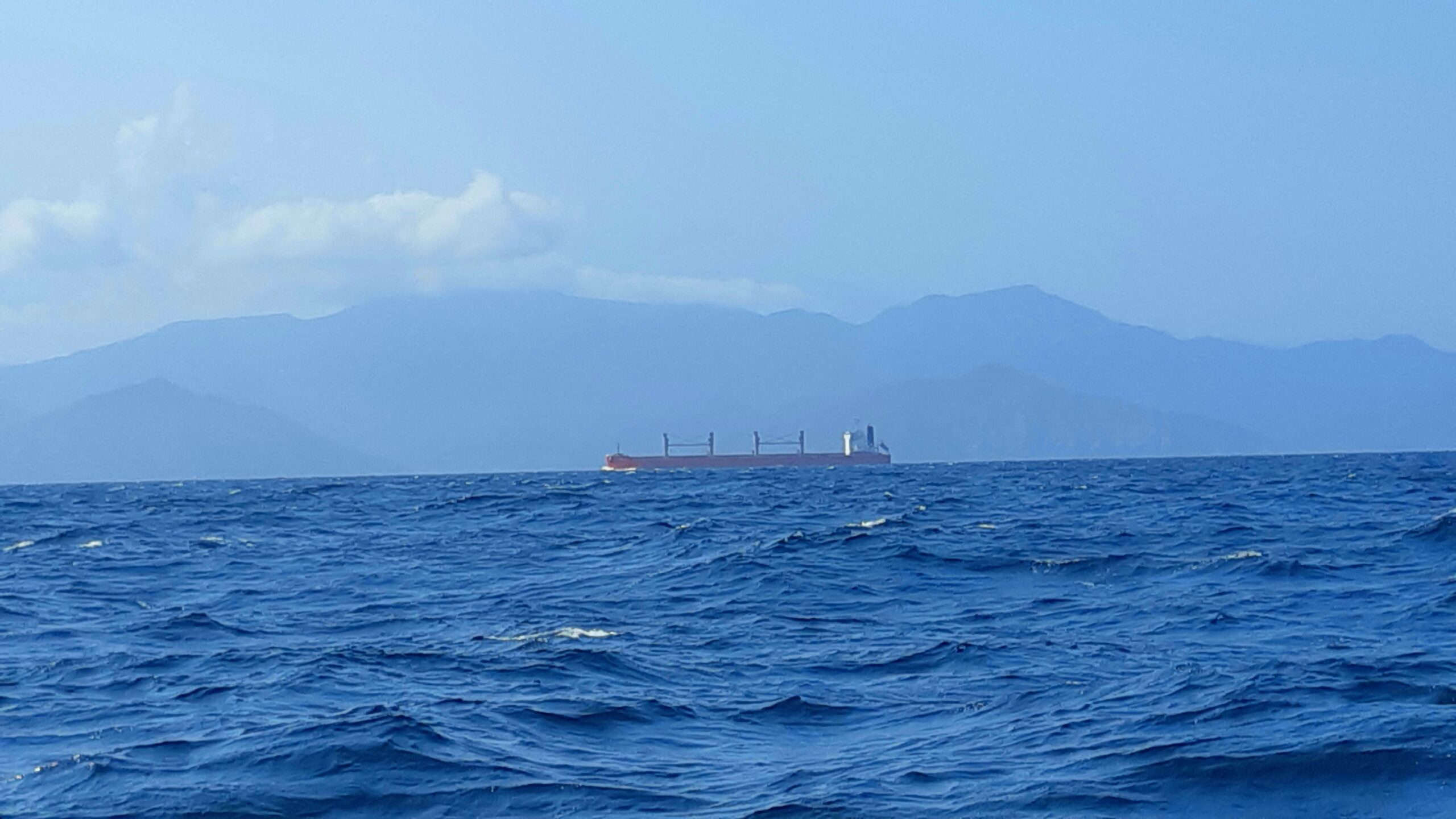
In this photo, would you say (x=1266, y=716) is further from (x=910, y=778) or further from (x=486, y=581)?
(x=486, y=581)

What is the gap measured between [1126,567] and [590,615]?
31.5ft

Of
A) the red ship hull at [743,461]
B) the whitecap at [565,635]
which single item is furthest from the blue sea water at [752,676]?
the red ship hull at [743,461]

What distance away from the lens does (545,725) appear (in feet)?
44.1

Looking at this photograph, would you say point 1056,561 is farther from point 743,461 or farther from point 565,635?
point 743,461

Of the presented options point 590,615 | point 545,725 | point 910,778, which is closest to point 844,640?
point 590,615

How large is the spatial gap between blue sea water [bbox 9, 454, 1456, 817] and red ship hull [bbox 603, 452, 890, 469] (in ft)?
479

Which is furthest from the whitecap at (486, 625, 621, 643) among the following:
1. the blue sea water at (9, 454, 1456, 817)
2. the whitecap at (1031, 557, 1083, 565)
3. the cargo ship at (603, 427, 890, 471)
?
the cargo ship at (603, 427, 890, 471)

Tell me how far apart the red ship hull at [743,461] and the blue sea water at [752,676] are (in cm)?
14607

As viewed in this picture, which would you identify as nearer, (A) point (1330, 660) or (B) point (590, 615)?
(A) point (1330, 660)

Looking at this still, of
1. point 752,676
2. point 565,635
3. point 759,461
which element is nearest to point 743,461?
point 759,461

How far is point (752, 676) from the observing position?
1595 cm

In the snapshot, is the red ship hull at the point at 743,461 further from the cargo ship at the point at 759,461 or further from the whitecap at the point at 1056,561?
the whitecap at the point at 1056,561

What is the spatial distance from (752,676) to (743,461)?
172 m

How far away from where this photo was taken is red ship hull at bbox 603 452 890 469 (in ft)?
594
